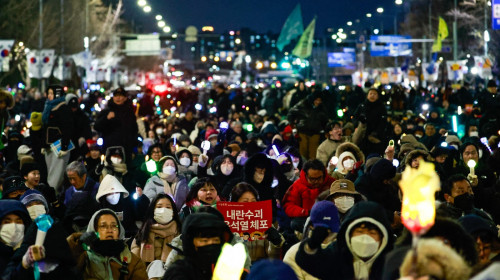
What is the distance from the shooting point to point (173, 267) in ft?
Answer: 20.7

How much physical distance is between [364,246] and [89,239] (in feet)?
7.70

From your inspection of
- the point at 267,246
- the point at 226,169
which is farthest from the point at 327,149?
the point at 267,246

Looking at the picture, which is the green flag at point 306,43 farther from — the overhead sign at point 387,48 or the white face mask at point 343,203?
the white face mask at point 343,203

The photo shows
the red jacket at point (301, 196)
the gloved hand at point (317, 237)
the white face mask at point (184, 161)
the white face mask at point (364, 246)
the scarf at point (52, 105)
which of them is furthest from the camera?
the scarf at point (52, 105)

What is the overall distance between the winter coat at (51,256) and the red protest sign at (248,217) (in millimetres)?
2991

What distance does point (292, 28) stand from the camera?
48219mm

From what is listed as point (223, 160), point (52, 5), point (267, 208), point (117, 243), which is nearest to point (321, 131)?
point (223, 160)

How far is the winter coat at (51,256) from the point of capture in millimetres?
7020

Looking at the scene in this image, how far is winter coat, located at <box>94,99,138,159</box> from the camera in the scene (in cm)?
1716

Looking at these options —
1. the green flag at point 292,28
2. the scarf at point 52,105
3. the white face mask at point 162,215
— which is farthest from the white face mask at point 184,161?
the green flag at point 292,28

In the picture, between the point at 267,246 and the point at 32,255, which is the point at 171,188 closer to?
the point at 267,246

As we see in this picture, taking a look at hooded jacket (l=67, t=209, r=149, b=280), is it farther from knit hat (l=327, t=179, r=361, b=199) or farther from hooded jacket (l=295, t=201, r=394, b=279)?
knit hat (l=327, t=179, r=361, b=199)

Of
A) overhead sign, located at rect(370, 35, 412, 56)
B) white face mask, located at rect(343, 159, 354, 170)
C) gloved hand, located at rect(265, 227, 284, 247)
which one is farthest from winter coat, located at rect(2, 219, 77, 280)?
overhead sign, located at rect(370, 35, 412, 56)

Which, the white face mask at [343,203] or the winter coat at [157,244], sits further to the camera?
the white face mask at [343,203]
